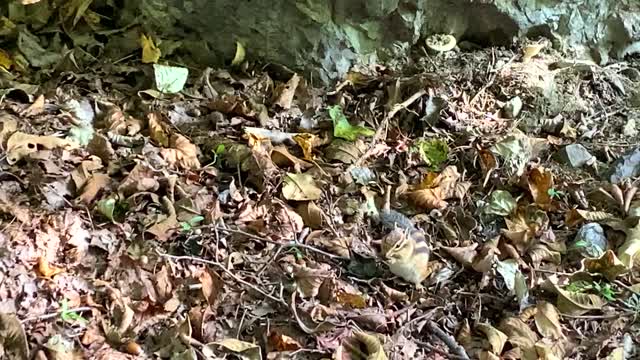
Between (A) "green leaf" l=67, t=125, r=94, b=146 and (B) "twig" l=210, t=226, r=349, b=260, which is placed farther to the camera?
(A) "green leaf" l=67, t=125, r=94, b=146

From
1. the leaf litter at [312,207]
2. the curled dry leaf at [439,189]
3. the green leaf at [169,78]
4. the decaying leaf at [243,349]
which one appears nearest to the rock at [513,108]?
the leaf litter at [312,207]

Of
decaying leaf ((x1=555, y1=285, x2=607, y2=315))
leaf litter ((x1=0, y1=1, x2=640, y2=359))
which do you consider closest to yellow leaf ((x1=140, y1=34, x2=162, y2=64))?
leaf litter ((x1=0, y1=1, x2=640, y2=359))

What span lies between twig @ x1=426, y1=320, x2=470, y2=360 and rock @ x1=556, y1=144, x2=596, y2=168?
0.56 metres

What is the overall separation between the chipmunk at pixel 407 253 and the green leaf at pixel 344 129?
0.94 feet

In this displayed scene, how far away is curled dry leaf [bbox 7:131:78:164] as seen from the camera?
5.71 feet

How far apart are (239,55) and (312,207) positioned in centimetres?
52

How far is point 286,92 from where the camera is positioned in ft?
6.55

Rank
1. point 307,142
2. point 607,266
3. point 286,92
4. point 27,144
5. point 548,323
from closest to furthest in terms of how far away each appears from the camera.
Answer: point 548,323
point 607,266
point 27,144
point 307,142
point 286,92

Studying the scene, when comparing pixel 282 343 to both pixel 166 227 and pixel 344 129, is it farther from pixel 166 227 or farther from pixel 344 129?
pixel 344 129

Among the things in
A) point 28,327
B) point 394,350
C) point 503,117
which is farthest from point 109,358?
point 503,117

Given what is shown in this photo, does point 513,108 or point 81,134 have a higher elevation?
point 513,108

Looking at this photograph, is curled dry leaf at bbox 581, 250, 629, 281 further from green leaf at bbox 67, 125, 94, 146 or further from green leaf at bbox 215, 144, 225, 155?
green leaf at bbox 67, 125, 94, 146

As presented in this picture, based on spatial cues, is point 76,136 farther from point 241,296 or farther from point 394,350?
point 394,350

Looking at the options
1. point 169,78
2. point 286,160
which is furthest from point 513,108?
point 169,78
